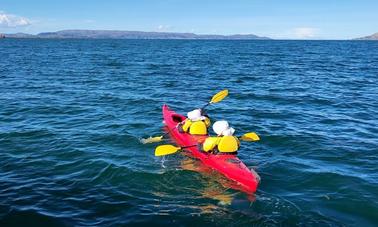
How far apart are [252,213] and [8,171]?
705 centimetres

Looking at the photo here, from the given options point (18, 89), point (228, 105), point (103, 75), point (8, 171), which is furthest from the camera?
point (103, 75)

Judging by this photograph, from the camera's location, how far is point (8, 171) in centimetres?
1178

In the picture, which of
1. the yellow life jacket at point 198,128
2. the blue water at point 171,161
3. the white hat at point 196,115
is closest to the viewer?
the blue water at point 171,161

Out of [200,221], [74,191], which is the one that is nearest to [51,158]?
[74,191]

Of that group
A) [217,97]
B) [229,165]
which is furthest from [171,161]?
[217,97]

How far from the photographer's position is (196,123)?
13.9 meters

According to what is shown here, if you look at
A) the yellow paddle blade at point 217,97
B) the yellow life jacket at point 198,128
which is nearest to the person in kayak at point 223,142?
the yellow life jacket at point 198,128

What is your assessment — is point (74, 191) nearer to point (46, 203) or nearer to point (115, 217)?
point (46, 203)

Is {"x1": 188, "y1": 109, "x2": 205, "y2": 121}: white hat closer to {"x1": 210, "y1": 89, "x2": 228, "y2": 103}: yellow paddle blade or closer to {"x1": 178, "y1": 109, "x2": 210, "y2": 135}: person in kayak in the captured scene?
{"x1": 178, "y1": 109, "x2": 210, "y2": 135}: person in kayak

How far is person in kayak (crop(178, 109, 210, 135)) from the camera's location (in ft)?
45.4

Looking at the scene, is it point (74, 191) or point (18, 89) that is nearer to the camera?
point (74, 191)

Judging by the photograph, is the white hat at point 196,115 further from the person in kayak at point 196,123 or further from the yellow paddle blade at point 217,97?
the yellow paddle blade at point 217,97

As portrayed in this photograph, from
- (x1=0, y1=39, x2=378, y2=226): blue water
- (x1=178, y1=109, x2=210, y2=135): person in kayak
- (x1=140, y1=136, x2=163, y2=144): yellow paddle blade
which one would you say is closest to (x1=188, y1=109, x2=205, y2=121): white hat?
(x1=178, y1=109, x2=210, y2=135): person in kayak

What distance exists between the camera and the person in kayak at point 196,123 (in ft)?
45.4
